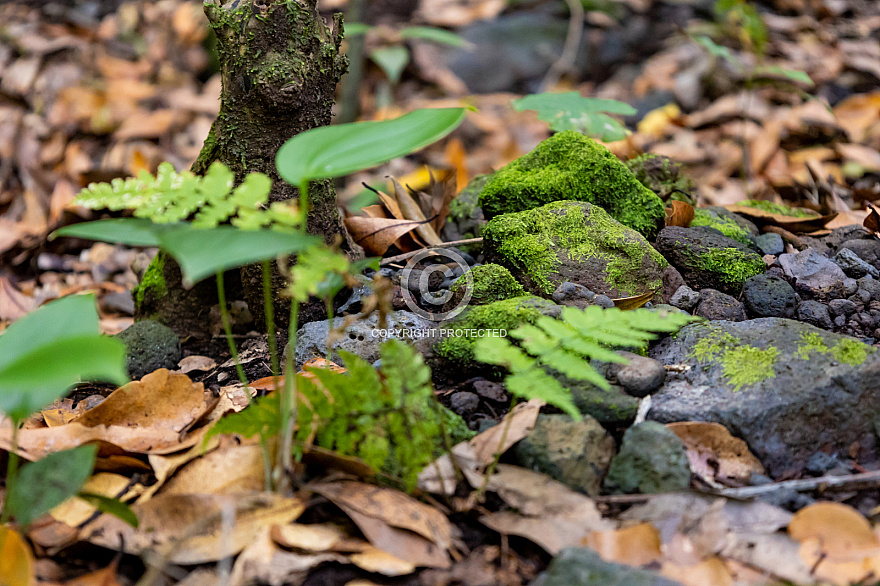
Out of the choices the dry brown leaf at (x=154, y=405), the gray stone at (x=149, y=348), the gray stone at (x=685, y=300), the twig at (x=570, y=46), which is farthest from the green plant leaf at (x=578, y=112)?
the twig at (x=570, y=46)

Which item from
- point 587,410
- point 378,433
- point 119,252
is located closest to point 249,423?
point 378,433

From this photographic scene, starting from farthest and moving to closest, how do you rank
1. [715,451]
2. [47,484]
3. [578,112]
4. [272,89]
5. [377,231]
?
[578,112], [377,231], [272,89], [715,451], [47,484]

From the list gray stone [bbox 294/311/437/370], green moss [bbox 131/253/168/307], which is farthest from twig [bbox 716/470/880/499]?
green moss [bbox 131/253/168/307]

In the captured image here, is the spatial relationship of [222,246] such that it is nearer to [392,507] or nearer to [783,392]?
[392,507]

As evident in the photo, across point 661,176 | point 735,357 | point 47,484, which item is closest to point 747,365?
point 735,357

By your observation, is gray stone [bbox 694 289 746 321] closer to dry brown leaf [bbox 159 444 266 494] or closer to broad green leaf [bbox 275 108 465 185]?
broad green leaf [bbox 275 108 465 185]

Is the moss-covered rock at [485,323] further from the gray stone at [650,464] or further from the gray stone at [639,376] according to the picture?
the gray stone at [650,464]

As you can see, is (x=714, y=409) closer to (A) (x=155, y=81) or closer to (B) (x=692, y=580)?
(B) (x=692, y=580)
